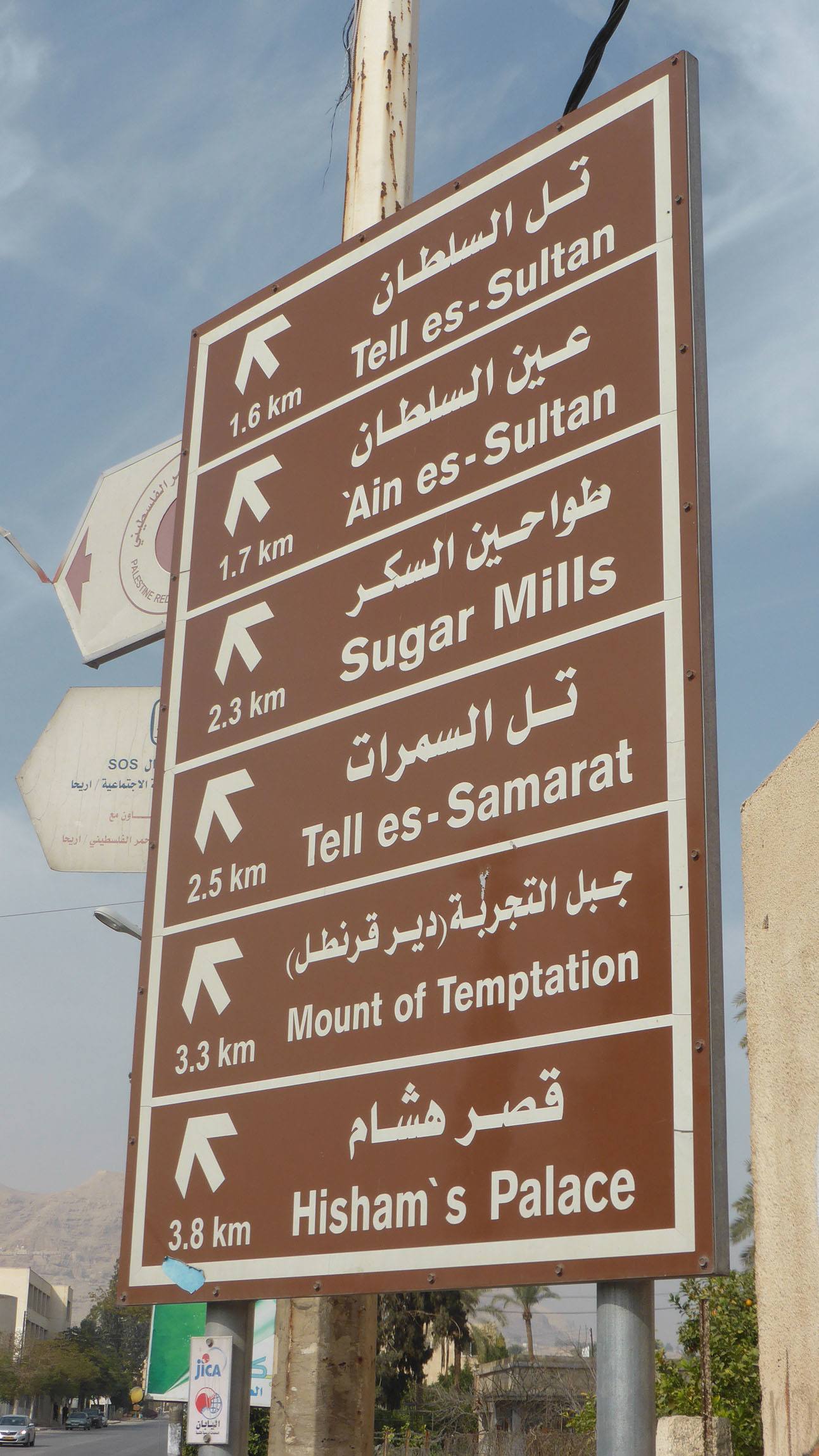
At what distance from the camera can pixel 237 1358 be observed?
146 inches

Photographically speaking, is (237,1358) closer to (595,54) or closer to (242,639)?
(242,639)

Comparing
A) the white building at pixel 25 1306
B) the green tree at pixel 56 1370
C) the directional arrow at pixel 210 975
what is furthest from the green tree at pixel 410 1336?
the white building at pixel 25 1306

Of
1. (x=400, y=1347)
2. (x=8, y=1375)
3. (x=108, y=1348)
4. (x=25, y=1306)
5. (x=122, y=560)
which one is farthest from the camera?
(x=108, y=1348)

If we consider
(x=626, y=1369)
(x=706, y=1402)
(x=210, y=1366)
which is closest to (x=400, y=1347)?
(x=706, y=1402)

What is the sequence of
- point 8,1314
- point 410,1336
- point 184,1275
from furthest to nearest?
point 8,1314 → point 410,1336 → point 184,1275

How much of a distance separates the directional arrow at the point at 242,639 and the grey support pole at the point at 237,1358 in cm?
176

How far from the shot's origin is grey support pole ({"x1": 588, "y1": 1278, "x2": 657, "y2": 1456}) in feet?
9.04

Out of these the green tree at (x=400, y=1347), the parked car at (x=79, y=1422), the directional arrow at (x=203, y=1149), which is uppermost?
the directional arrow at (x=203, y=1149)

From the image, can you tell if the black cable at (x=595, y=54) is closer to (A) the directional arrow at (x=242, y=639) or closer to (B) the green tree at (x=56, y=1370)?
(A) the directional arrow at (x=242, y=639)

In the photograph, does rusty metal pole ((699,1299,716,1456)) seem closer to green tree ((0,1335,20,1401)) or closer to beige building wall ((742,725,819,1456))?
beige building wall ((742,725,819,1456))

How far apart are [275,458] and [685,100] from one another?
160 centimetres

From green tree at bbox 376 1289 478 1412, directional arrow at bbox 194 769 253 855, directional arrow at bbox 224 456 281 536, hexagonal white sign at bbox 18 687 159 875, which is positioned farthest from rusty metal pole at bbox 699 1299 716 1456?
green tree at bbox 376 1289 478 1412

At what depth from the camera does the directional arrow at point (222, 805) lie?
410cm

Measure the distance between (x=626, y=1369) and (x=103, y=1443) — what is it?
65.7 metres
